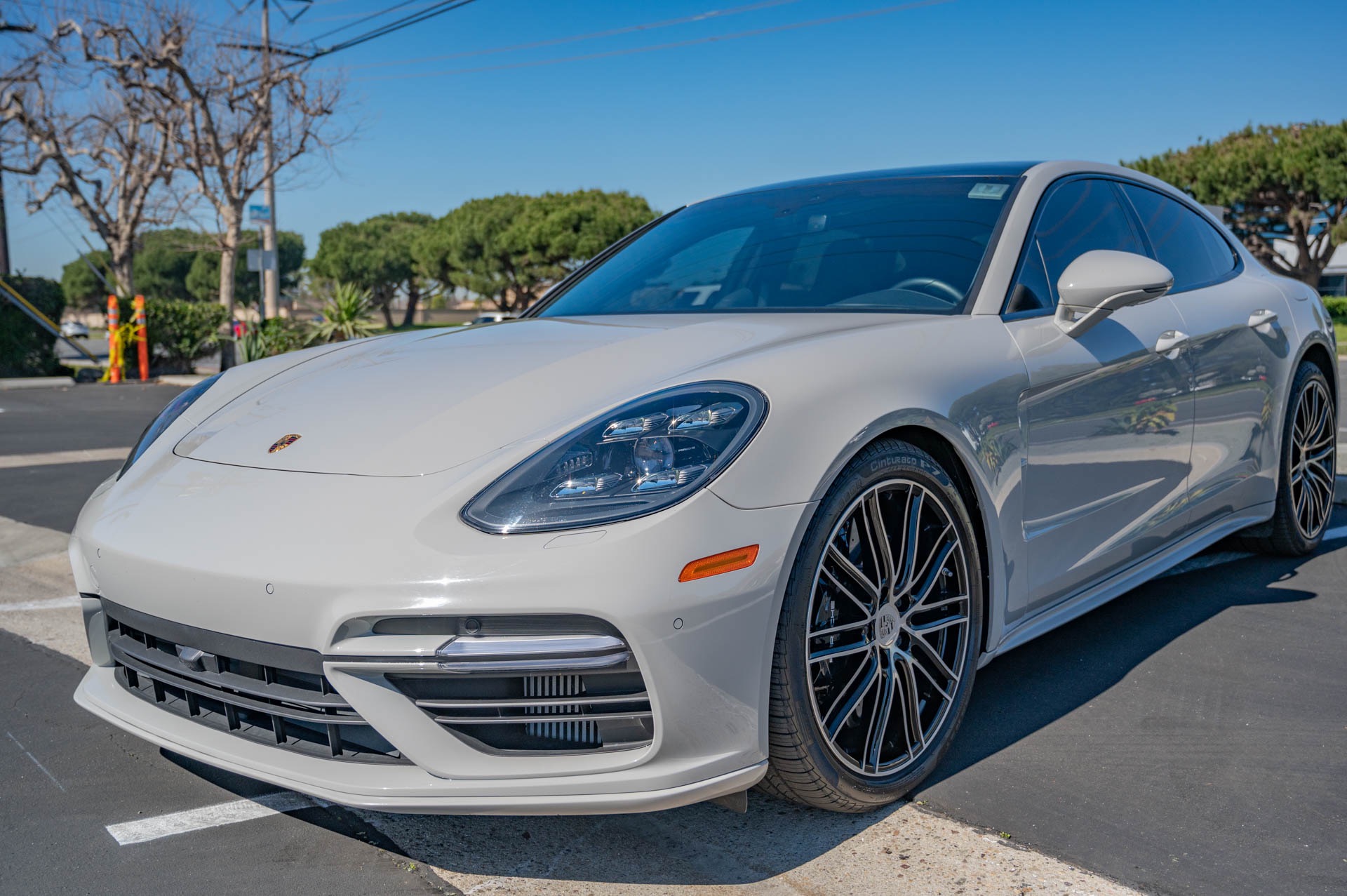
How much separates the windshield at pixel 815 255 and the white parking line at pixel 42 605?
84.4 inches

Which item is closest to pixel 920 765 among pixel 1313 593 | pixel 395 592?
pixel 395 592

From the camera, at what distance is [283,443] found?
231cm

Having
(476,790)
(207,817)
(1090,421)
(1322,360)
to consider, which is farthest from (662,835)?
(1322,360)

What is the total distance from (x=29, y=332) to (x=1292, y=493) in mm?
18264

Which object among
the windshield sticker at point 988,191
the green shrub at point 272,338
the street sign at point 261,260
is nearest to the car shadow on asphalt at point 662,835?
the windshield sticker at point 988,191

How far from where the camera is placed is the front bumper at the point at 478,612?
181 centimetres

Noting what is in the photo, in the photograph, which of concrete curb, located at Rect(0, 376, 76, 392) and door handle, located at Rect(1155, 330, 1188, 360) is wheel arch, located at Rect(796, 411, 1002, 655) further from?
concrete curb, located at Rect(0, 376, 76, 392)

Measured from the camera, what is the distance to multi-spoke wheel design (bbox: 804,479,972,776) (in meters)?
2.17

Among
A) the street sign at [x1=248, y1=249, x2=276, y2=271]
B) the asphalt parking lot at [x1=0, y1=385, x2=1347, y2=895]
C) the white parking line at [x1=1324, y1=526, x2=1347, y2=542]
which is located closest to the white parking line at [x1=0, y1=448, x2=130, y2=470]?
the asphalt parking lot at [x1=0, y1=385, x2=1347, y2=895]

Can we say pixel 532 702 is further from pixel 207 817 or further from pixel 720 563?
pixel 207 817

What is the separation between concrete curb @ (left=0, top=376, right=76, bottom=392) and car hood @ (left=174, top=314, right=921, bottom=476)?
14958 millimetres

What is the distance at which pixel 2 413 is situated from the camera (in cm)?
1151

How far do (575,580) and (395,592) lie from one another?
12.0 inches

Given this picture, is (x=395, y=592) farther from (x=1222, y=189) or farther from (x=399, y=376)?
Answer: (x=1222, y=189)
